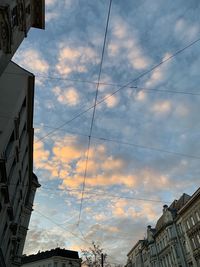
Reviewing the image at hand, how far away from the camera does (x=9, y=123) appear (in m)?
18.6

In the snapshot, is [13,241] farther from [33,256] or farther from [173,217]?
[33,256]

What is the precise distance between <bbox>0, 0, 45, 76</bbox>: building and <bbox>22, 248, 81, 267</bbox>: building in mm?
61674

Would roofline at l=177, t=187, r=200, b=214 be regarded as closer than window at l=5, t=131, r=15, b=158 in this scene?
No

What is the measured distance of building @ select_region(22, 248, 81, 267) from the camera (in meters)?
68.4

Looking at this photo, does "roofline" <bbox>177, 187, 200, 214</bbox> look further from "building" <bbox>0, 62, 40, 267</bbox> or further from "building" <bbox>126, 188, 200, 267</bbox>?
"building" <bbox>0, 62, 40, 267</bbox>

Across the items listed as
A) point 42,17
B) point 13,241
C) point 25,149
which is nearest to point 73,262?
point 13,241

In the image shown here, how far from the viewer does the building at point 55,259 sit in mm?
68438

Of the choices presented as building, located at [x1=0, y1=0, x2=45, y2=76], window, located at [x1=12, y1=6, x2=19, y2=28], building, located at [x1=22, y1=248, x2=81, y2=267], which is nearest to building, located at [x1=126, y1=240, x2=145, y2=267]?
building, located at [x1=22, y1=248, x2=81, y2=267]

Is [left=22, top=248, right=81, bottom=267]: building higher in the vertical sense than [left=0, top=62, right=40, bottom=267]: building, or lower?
higher

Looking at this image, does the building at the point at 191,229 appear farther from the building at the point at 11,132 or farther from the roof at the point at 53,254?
the roof at the point at 53,254

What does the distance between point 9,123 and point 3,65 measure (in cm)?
399

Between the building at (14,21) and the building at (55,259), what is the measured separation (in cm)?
6167

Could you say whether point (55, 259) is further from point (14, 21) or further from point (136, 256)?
point (14, 21)

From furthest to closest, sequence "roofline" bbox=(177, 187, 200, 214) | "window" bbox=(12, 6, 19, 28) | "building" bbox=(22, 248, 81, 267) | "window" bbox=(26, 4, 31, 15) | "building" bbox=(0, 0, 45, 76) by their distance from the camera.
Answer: "building" bbox=(22, 248, 81, 267) < "roofline" bbox=(177, 187, 200, 214) < "window" bbox=(26, 4, 31, 15) < "window" bbox=(12, 6, 19, 28) < "building" bbox=(0, 0, 45, 76)
